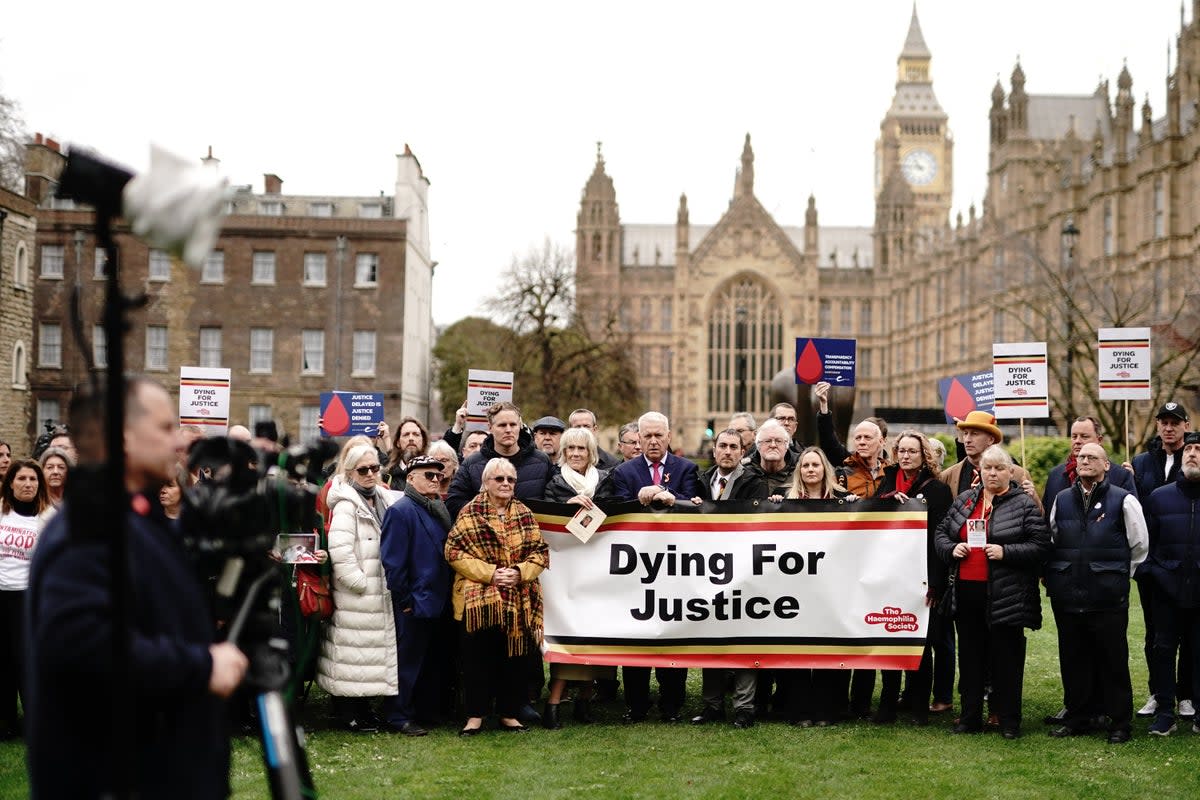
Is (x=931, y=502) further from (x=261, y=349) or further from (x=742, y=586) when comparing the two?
(x=261, y=349)

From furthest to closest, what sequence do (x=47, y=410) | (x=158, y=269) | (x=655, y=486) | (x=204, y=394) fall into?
(x=158, y=269) < (x=47, y=410) < (x=204, y=394) < (x=655, y=486)

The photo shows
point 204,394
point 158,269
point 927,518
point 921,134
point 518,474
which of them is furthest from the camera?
point 921,134

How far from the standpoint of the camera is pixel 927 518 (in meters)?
9.22

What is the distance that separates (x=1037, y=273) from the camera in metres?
46.1

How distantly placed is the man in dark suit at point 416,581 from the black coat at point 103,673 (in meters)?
5.26

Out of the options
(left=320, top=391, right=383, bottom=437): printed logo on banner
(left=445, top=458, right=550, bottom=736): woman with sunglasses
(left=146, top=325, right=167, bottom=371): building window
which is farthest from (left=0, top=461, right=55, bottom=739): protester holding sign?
(left=146, top=325, right=167, bottom=371): building window

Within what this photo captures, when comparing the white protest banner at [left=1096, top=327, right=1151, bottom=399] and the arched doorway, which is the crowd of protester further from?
the arched doorway

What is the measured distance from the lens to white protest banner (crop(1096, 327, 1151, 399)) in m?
12.7

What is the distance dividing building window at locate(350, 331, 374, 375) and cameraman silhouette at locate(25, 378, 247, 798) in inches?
1644

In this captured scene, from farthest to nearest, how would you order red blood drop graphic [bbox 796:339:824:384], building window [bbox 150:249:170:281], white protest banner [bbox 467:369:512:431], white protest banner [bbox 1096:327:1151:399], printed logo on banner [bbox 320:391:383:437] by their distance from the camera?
building window [bbox 150:249:170:281]
printed logo on banner [bbox 320:391:383:437]
white protest banner [bbox 467:369:512:431]
red blood drop graphic [bbox 796:339:824:384]
white protest banner [bbox 1096:327:1151:399]

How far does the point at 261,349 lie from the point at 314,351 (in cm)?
185

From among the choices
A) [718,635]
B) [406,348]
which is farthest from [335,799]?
[406,348]

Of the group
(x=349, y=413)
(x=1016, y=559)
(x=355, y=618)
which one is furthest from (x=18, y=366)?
(x=1016, y=559)

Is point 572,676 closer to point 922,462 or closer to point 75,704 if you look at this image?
point 922,462
